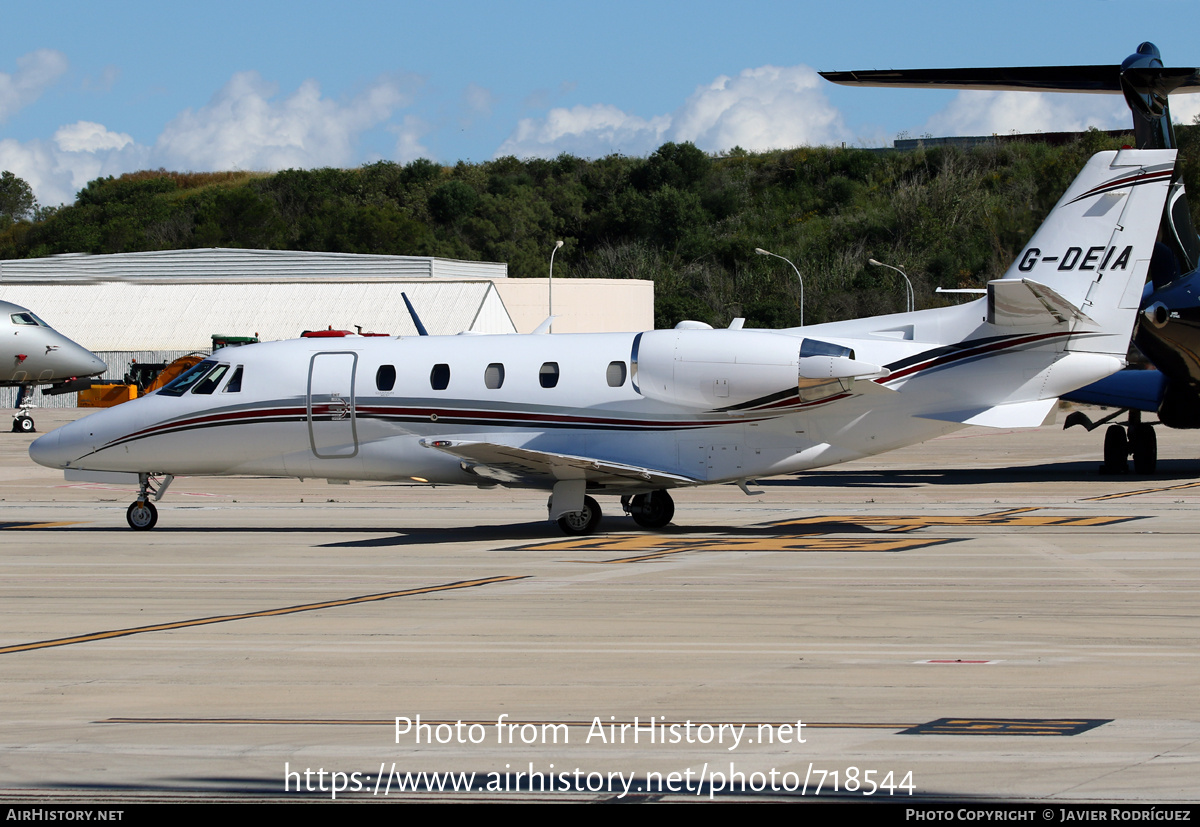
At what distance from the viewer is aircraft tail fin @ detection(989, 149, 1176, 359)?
56.6ft

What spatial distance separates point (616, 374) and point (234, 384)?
5.88 metres

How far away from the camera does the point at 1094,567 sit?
14.4 m

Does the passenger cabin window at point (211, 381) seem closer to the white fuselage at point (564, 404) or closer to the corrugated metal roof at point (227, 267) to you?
the white fuselage at point (564, 404)

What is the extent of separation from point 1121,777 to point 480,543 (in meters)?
12.0

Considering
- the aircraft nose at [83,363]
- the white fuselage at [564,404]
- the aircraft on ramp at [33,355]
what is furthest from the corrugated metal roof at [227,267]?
the white fuselage at [564,404]

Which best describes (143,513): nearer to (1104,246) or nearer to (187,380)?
(187,380)

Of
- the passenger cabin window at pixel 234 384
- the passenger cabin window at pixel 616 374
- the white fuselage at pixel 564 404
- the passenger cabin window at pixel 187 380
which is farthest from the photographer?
the passenger cabin window at pixel 187 380

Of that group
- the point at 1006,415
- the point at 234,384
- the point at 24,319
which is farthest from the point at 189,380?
the point at 24,319

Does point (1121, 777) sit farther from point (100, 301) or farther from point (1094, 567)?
point (100, 301)

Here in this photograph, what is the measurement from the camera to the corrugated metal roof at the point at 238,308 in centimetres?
6875

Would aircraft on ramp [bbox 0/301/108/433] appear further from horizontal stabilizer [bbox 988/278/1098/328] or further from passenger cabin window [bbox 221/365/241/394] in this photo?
horizontal stabilizer [bbox 988/278/1098/328]

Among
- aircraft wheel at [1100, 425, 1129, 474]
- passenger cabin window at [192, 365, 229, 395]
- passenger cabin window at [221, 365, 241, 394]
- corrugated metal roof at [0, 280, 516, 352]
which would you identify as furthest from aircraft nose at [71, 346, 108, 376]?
aircraft wheel at [1100, 425, 1129, 474]

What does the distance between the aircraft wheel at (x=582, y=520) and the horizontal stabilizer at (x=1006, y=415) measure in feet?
16.2

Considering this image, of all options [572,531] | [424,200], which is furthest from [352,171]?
[572,531]
